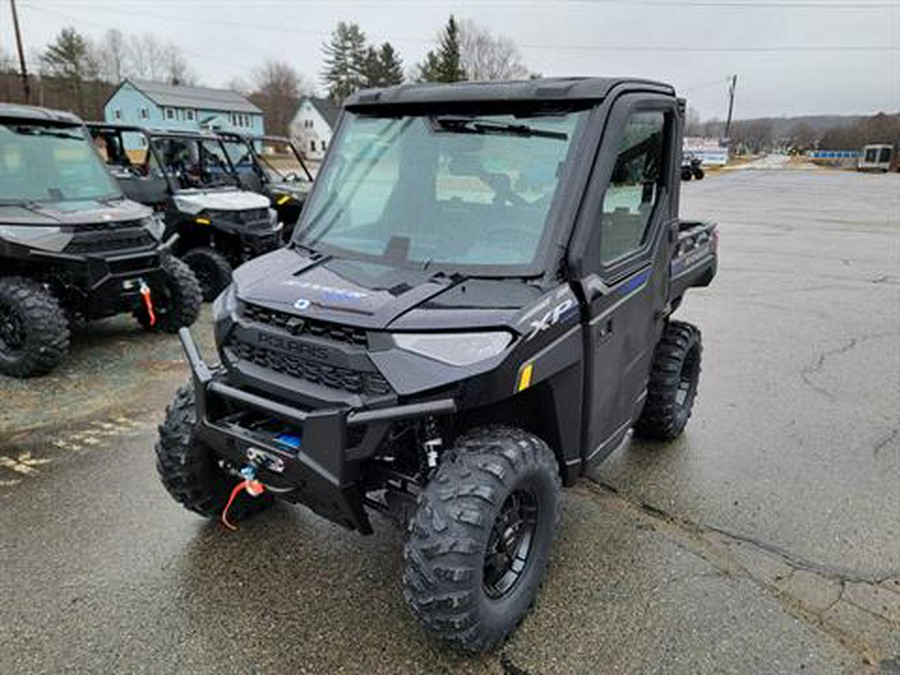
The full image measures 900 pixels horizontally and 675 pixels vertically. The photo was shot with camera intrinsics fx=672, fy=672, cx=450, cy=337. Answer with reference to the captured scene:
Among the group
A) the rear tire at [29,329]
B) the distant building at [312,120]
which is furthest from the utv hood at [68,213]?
the distant building at [312,120]

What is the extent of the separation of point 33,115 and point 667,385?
230 inches

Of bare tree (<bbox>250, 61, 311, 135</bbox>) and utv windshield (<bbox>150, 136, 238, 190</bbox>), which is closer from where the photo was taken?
utv windshield (<bbox>150, 136, 238, 190</bbox>)

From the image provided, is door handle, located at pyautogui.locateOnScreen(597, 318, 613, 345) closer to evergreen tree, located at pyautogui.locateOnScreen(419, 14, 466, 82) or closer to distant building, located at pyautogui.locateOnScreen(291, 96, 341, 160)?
evergreen tree, located at pyautogui.locateOnScreen(419, 14, 466, 82)

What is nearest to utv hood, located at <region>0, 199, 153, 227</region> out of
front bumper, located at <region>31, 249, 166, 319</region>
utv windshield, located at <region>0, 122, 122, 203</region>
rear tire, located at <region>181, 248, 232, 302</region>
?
utv windshield, located at <region>0, 122, 122, 203</region>

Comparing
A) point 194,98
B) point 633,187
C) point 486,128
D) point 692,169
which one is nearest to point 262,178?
point 486,128

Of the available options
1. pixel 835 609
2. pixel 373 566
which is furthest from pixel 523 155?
pixel 835 609

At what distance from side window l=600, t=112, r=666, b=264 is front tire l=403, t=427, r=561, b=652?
2.99ft

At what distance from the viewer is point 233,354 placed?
2680mm

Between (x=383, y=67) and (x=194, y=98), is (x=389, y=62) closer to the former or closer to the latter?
(x=383, y=67)

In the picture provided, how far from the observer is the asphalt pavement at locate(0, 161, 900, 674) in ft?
8.39

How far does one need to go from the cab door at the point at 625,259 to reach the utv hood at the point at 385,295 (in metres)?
0.42

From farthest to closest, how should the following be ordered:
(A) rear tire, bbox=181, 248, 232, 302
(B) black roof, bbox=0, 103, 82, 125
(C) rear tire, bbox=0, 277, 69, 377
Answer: (A) rear tire, bbox=181, 248, 232, 302 → (B) black roof, bbox=0, 103, 82, 125 → (C) rear tire, bbox=0, 277, 69, 377

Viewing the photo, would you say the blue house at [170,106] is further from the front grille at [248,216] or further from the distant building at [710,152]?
the front grille at [248,216]

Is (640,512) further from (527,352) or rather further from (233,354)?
(233,354)
